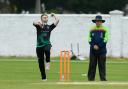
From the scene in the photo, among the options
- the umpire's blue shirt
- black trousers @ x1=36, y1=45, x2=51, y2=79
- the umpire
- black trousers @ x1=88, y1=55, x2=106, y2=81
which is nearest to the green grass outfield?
black trousers @ x1=36, y1=45, x2=51, y2=79

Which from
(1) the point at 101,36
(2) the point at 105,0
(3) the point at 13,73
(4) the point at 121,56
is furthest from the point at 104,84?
(2) the point at 105,0

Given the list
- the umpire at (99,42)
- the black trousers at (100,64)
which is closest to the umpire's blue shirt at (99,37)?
the umpire at (99,42)

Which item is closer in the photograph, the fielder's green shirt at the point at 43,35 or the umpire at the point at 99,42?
the fielder's green shirt at the point at 43,35

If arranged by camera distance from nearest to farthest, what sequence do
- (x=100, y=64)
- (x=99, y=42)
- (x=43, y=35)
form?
1. (x=43, y=35)
2. (x=99, y=42)
3. (x=100, y=64)

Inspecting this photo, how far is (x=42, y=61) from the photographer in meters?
18.8

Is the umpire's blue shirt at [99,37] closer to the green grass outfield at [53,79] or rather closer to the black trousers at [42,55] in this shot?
the green grass outfield at [53,79]

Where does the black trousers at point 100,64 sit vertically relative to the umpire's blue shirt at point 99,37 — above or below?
below

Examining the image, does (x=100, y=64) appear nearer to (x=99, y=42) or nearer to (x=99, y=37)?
(x=99, y=42)

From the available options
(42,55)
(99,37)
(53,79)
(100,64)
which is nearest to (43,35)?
(42,55)

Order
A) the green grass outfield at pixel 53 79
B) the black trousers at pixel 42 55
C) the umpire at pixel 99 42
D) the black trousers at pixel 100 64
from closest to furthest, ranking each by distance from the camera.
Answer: the green grass outfield at pixel 53 79 < the black trousers at pixel 42 55 < the umpire at pixel 99 42 < the black trousers at pixel 100 64

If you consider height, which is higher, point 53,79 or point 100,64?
point 100,64

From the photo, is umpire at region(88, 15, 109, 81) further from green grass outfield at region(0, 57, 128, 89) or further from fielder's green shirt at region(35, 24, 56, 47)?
fielder's green shirt at region(35, 24, 56, 47)

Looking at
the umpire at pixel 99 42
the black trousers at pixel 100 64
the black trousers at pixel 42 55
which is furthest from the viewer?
the black trousers at pixel 100 64

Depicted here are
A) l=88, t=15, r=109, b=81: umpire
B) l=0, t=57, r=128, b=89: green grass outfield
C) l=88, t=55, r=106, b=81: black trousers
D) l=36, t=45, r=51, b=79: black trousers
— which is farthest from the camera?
l=88, t=55, r=106, b=81: black trousers
